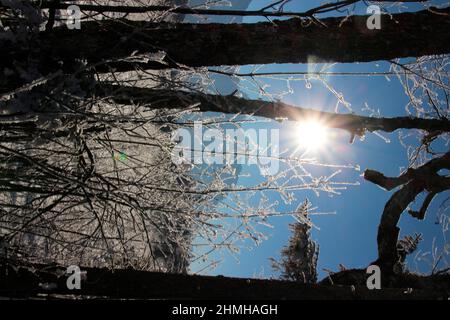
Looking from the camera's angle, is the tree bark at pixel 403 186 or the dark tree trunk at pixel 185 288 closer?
the dark tree trunk at pixel 185 288

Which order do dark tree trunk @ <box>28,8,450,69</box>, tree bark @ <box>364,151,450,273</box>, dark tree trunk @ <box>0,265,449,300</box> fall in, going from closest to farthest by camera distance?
dark tree trunk @ <box>0,265,449,300</box> < dark tree trunk @ <box>28,8,450,69</box> < tree bark @ <box>364,151,450,273</box>

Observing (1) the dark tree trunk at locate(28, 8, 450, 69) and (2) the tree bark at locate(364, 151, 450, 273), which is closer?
(1) the dark tree trunk at locate(28, 8, 450, 69)

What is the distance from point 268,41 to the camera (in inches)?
111

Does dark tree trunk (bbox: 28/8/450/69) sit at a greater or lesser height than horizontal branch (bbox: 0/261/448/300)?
greater

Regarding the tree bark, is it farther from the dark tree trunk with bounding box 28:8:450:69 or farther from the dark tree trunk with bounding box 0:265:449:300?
the dark tree trunk with bounding box 28:8:450:69

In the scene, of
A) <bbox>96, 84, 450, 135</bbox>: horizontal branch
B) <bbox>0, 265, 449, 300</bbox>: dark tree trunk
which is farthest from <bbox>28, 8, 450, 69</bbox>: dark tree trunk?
<bbox>0, 265, 449, 300</bbox>: dark tree trunk

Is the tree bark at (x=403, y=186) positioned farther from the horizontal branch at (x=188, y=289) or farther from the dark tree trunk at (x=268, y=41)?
the dark tree trunk at (x=268, y=41)

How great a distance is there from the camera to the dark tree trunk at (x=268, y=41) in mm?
2750

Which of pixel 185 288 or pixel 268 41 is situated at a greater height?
pixel 268 41

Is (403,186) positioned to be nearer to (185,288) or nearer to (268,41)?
(268,41)

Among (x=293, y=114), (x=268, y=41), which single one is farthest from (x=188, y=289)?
(x=293, y=114)

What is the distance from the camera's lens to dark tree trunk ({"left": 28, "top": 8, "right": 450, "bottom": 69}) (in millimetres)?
2750

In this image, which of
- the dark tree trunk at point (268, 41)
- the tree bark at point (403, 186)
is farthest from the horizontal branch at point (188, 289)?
the dark tree trunk at point (268, 41)
